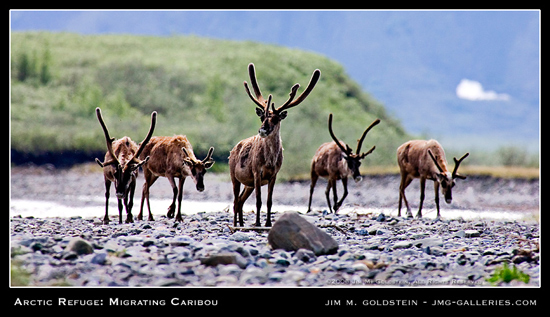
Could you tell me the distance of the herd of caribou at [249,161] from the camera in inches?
517

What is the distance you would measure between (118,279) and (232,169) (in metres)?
5.46

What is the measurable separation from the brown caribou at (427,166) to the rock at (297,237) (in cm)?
835

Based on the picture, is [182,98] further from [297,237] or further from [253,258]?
[253,258]

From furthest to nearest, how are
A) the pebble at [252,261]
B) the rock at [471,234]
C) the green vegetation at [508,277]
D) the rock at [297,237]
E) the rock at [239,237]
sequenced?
the rock at [471,234]
the rock at [239,237]
the rock at [297,237]
the green vegetation at [508,277]
the pebble at [252,261]

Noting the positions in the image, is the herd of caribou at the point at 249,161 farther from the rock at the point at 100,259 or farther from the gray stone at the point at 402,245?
the rock at the point at 100,259

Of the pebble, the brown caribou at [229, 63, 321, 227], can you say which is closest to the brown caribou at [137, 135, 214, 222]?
the brown caribou at [229, 63, 321, 227]

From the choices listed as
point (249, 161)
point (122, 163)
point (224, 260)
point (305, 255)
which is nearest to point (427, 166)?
point (249, 161)

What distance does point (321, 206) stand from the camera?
25516 mm

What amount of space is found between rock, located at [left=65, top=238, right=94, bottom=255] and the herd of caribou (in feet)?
11.6

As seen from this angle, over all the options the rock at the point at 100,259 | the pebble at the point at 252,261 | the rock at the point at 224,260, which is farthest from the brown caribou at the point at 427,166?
the rock at the point at 100,259

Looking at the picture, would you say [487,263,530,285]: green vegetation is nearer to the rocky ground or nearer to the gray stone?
the rocky ground

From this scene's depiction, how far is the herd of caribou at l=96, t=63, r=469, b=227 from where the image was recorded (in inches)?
517

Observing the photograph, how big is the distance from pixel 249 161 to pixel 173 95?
42288mm

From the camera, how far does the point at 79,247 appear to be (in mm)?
9977
